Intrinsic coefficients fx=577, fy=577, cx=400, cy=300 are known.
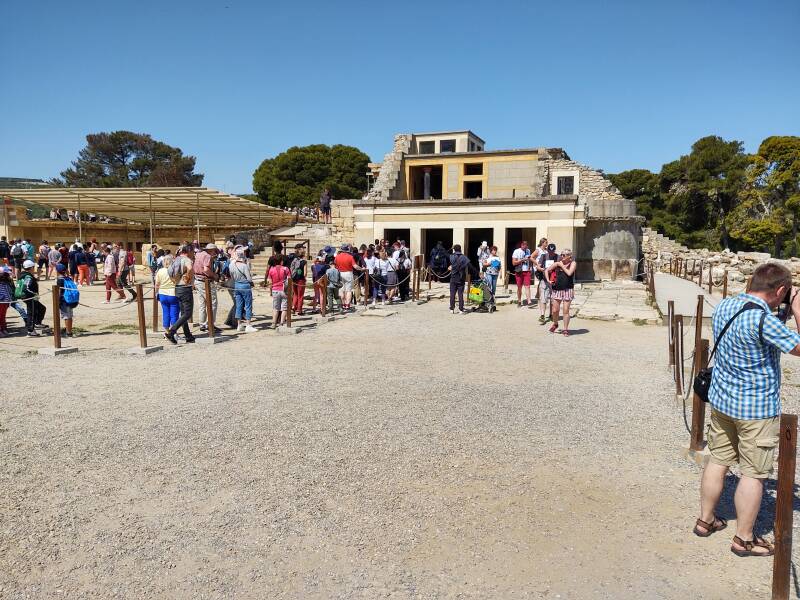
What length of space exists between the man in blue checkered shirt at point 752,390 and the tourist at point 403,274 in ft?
42.0

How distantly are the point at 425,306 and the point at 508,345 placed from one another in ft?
19.0

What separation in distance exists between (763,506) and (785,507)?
125 cm

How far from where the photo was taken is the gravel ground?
323 centimetres

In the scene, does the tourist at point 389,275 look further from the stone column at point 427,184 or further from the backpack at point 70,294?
the stone column at point 427,184

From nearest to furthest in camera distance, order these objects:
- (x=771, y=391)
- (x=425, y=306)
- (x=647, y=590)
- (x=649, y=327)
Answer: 1. (x=647, y=590)
2. (x=771, y=391)
3. (x=649, y=327)
4. (x=425, y=306)

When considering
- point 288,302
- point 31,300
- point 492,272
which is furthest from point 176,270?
point 492,272

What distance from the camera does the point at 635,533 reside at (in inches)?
145

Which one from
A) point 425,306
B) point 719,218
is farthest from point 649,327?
point 719,218

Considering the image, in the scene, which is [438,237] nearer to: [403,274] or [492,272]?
[403,274]

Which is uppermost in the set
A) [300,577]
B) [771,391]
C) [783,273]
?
[783,273]

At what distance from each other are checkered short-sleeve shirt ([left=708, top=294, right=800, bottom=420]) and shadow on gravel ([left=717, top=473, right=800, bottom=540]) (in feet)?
2.89

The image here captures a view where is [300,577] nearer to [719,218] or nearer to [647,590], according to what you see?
[647,590]

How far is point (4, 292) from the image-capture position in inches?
410

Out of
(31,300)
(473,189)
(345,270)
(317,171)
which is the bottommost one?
(31,300)
